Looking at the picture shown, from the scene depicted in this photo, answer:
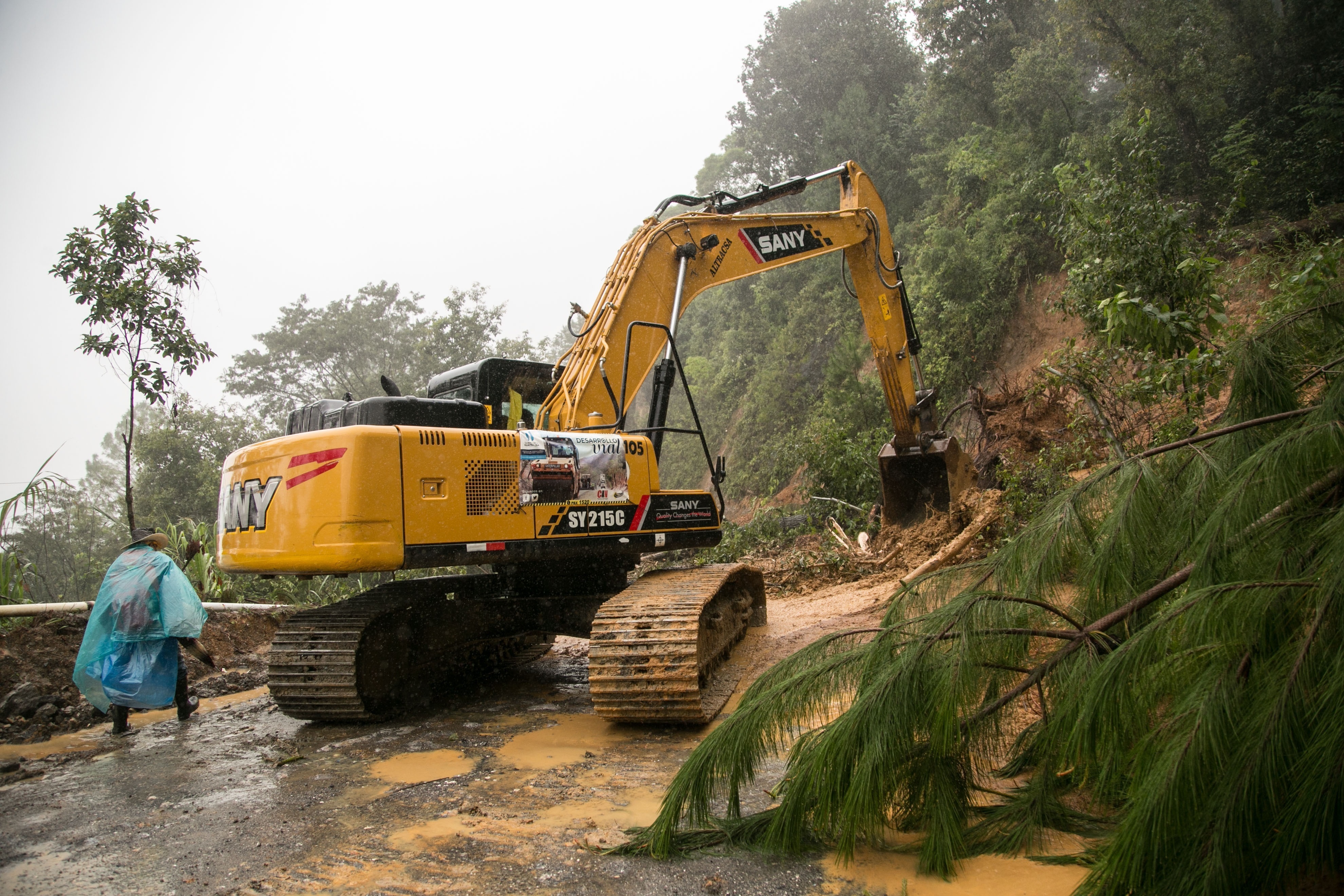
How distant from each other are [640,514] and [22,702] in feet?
13.2

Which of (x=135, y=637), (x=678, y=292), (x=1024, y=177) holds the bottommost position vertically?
(x=135, y=637)

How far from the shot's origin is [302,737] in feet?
14.8

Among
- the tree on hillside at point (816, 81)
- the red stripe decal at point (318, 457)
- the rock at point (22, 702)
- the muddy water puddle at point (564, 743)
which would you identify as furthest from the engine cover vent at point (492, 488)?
the tree on hillside at point (816, 81)

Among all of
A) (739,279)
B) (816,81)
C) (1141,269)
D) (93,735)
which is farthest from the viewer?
(816,81)

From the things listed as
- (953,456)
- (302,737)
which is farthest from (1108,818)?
(953,456)

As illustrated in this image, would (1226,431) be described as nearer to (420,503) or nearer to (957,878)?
(957,878)

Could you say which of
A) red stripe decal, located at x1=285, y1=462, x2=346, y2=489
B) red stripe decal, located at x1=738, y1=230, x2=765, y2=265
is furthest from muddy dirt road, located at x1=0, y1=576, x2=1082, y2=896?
red stripe decal, located at x1=738, y1=230, x2=765, y2=265

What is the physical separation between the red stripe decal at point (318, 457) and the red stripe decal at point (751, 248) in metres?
3.56

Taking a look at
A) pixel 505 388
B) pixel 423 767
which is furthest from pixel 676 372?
pixel 423 767

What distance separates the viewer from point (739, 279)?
7184mm

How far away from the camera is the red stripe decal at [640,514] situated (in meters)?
4.89

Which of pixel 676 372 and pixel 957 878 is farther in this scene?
pixel 676 372

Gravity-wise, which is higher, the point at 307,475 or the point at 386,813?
the point at 307,475

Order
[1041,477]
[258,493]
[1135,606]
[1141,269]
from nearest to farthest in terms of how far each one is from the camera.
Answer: [1135,606] < [258,493] < [1141,269] < [1041,477]
